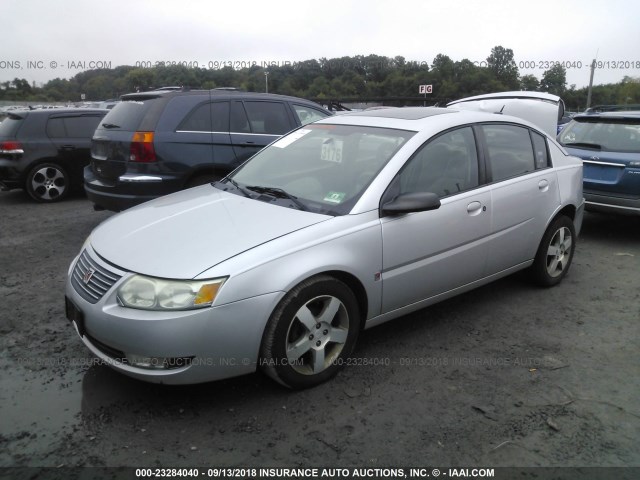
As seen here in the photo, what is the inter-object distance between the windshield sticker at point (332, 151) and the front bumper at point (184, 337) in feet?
4.48

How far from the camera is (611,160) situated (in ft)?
20.3

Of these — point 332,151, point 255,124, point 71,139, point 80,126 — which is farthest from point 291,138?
point 80,126

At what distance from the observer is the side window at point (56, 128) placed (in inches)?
337

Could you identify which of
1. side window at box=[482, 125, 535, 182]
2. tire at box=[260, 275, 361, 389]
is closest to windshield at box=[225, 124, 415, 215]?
tire at box=[260, 275, 361, 389]

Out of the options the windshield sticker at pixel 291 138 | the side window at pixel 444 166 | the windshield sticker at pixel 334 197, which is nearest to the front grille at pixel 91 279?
the windshield sticker at pixel 334 197

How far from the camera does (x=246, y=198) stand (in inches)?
144

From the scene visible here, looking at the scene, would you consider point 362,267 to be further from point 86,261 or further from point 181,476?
point 86,261

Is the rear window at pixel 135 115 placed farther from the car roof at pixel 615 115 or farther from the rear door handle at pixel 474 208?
the car roof at pixel 615 115

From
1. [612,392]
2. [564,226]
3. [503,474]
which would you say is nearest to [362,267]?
[503,474]

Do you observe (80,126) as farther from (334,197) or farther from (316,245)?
(316,245)

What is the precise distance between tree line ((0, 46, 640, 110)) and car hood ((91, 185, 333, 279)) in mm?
10744

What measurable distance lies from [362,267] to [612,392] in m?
1.64

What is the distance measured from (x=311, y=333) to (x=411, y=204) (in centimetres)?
100

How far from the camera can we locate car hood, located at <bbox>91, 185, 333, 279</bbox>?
282 centimetres
